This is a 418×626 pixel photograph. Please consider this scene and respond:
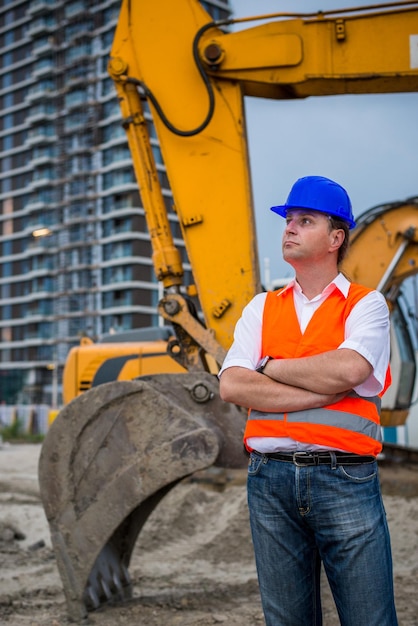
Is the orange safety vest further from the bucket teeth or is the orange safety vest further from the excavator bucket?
the bucket teeth

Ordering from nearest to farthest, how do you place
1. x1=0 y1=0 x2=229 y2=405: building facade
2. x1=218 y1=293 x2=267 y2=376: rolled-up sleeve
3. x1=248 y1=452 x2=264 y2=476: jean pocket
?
x1=248 y1=452 x2=264 y2=476: jean pocket → x1=218 y1=293 x2=267 y2=376: rolled-up sleeve → x1=0 y1=0 x2=229 y2=405: building facade

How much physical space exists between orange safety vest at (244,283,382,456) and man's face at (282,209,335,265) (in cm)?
13

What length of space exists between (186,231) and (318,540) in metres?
2.79

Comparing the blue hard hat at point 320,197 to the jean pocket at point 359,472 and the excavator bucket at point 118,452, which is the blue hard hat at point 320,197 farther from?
the excavator bucket at point 118,452

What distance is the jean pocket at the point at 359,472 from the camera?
2230 millimetres

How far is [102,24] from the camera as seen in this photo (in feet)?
206

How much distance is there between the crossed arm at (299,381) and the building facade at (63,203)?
5328 centimetres

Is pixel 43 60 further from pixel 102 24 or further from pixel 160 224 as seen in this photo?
pixel 160 224

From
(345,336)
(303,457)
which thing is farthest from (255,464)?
(345,336)

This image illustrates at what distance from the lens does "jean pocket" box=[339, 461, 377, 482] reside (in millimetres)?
2230

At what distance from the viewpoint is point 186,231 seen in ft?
15.6

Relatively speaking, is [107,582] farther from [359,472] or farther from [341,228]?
[341,228]

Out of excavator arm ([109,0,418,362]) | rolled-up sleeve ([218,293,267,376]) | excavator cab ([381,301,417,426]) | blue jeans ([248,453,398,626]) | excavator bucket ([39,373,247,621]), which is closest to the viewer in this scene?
blue jeans ([248,453,398,626])

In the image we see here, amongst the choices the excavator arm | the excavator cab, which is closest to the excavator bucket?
the excavator arm
